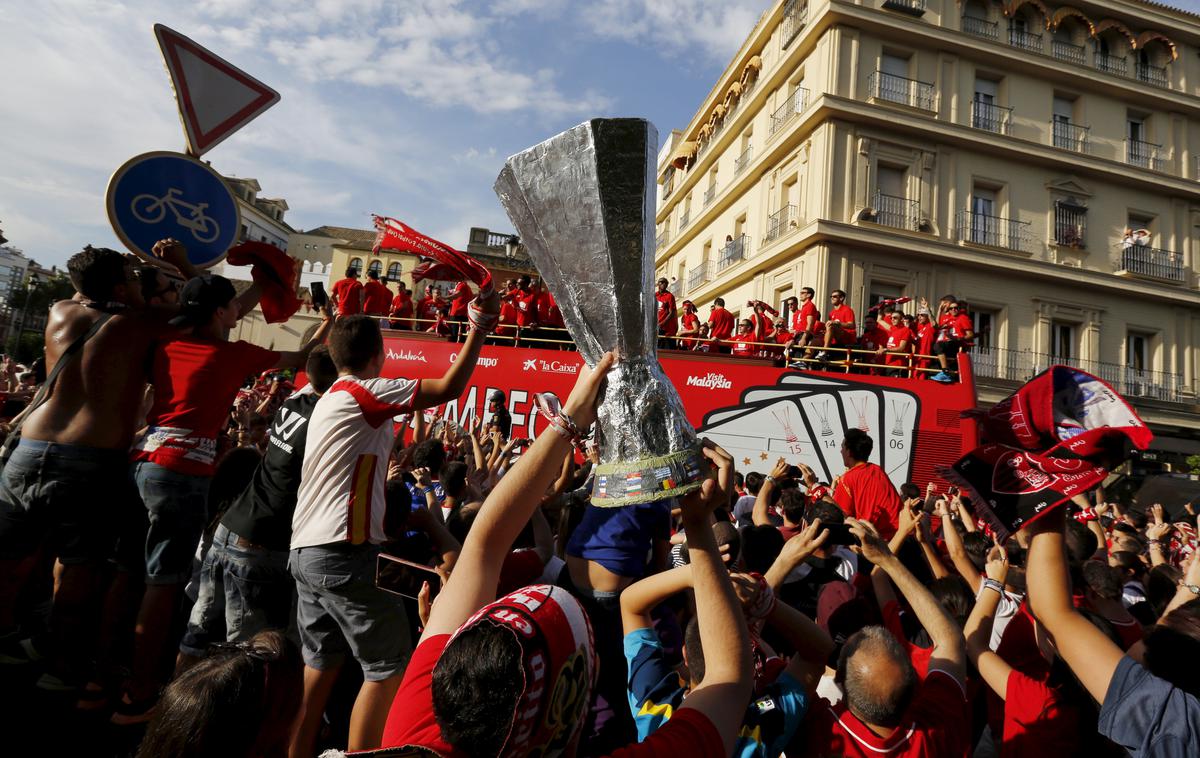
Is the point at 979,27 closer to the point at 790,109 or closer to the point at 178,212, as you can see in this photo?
the point at 790,109

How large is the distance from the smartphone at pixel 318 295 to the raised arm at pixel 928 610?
2854 millimetres

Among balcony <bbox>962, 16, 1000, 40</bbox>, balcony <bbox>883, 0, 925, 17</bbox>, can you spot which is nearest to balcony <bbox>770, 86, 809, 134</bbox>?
balcony <bbox>883, 0, 925, 17</bbox>

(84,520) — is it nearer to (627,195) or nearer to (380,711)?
(380,711)

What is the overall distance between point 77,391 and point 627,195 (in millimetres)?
3251

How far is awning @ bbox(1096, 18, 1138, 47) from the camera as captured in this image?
2269 centimetres

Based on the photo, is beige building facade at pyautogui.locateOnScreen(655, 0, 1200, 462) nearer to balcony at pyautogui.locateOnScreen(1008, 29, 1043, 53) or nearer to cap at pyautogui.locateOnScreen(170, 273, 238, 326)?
balcony at pyautogui.locateOnScreen(1008, 29, 1043, 53)

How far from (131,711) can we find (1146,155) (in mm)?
30037

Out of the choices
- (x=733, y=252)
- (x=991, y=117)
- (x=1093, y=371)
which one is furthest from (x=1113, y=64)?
(x=733, y=252)

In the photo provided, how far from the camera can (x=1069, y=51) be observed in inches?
893

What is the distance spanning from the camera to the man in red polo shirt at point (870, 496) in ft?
17.7

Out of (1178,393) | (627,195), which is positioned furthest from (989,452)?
(1178,393)

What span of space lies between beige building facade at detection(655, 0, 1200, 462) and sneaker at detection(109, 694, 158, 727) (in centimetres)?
1906

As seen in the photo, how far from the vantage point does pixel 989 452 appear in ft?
7.06

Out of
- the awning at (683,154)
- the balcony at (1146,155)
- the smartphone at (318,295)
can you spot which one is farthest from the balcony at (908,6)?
the smartphone at (318,295)
